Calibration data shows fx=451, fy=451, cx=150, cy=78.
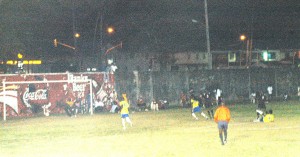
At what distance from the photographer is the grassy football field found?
1769cm

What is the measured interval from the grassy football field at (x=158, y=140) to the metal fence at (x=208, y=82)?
16.8 m

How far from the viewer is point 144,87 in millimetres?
46969

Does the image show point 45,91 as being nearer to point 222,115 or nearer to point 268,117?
point 268,117

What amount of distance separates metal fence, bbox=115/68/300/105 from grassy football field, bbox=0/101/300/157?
659 inches

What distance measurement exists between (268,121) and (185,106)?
721 inches

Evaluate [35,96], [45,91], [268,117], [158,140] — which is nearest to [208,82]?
[45,91]

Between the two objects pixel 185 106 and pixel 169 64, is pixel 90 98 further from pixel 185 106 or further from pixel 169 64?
pixel 169 64

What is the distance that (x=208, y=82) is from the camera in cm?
5150

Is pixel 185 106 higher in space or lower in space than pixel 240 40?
lower

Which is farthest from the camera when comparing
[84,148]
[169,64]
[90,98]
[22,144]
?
[169,64]

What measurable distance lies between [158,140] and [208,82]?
102ft

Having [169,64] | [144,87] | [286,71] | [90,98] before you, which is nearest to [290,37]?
[169,64]

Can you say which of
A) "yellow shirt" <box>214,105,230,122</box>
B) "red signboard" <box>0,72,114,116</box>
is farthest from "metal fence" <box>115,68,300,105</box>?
"yellow shirt" <box>214,105,230,122</box>

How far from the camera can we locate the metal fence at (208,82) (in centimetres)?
4672
